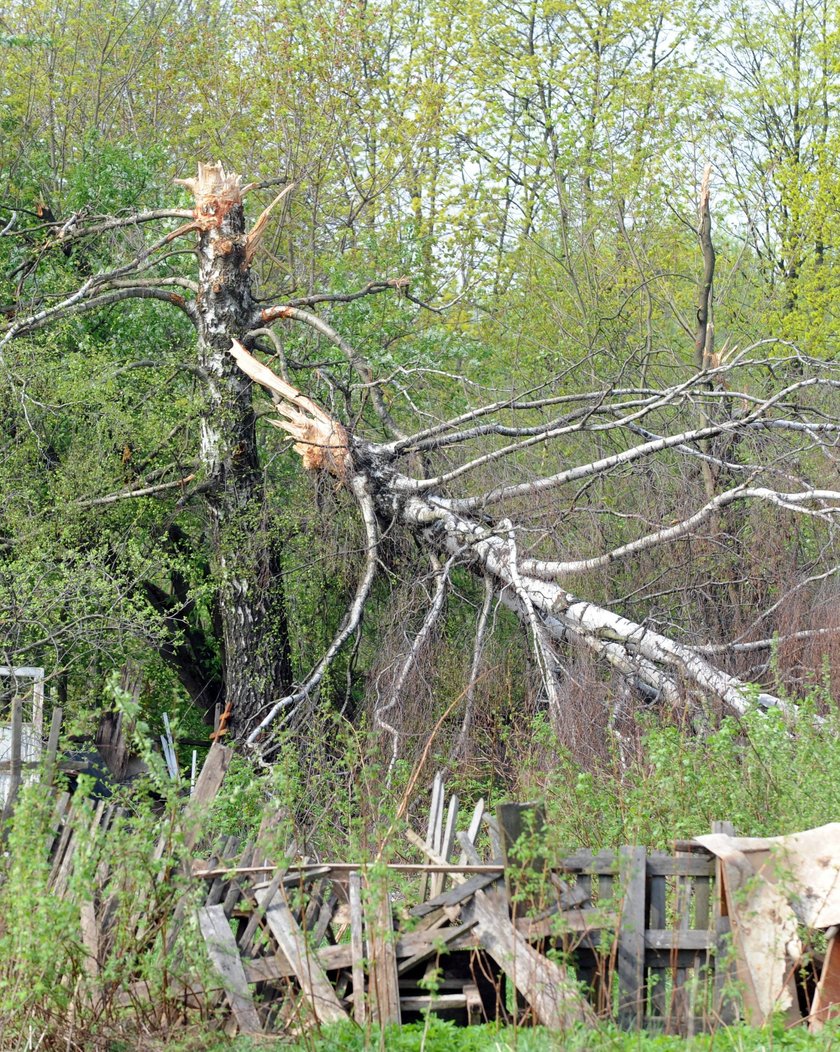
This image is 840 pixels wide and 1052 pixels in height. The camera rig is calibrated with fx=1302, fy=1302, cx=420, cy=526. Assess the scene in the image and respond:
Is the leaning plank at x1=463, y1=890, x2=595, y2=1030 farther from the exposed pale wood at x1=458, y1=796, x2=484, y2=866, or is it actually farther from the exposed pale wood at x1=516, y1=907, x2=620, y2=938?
the exposed pale wood at x1=458, y1=796, x2=484, y2=866

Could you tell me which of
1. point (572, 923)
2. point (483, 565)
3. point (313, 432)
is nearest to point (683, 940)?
point (572, 923)

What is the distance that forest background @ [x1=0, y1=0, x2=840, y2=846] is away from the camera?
380 inches

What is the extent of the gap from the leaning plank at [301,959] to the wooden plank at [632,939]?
1.16m

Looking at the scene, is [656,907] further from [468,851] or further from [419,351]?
[419,351]

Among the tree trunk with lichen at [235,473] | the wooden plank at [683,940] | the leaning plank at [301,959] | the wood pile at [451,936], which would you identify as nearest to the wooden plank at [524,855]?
the wood pile at [451,936]

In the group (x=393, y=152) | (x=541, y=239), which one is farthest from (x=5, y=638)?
(x=541, y=239)

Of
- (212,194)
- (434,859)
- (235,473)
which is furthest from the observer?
(235,473)

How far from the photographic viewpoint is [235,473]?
38.3 feet

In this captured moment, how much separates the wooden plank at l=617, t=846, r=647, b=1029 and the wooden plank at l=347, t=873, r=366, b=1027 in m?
1.06

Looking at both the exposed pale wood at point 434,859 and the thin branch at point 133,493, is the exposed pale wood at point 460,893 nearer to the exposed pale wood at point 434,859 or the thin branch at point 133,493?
the exposed pale wood at point 434,859

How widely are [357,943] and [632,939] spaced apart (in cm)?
114

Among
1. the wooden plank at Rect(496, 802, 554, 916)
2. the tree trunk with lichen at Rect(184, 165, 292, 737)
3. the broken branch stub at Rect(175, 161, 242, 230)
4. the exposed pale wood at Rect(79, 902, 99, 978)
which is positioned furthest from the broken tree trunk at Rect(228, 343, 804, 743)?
the exposed pale wood at Rect(79, 902, 99, 978)

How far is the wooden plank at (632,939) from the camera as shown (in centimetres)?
536

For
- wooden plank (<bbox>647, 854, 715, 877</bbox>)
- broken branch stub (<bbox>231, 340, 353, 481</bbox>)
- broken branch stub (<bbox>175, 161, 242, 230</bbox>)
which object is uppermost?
broken branch stub (<bbox>175, 161, 242, 230</bbox>)
